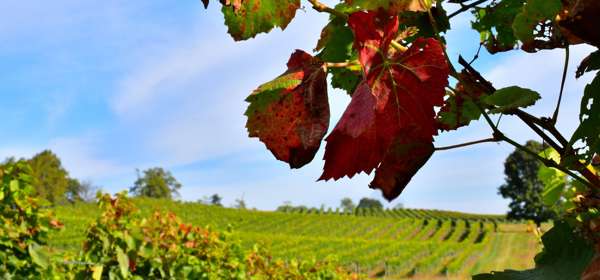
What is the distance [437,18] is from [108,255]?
4.59 meters

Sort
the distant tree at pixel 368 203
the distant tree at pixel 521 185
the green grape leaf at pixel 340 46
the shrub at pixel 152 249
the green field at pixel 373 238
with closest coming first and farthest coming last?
1. the green grape leaf at pixel 340 46
2. the shrub at pixel 152 249
3. the green field at pixel 373 238
4. the distant tree at pixel 521 185
5. the distant tree at pixel 368 203

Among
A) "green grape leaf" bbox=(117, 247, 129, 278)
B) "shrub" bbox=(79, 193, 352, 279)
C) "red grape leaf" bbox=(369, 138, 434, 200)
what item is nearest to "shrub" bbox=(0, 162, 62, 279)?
"shrub" bbox=(79, 193, 352, 279)

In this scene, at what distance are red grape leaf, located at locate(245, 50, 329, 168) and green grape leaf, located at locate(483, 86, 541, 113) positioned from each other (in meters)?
0.17

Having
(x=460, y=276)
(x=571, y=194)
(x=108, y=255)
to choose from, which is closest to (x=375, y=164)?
(x=571, y=194)

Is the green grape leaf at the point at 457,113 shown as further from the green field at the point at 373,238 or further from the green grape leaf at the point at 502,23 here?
the green field at the point at 373,238

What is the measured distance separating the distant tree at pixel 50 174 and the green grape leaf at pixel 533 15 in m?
65.3

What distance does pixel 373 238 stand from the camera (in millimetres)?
50906

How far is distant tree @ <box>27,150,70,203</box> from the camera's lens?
61.8 meters

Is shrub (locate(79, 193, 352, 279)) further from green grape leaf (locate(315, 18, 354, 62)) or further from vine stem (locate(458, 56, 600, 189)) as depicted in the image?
vine stem (locate(458, 56, 600, 189))

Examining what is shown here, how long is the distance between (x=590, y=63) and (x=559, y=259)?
32 cm

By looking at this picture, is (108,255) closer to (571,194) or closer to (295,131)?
(571,194)

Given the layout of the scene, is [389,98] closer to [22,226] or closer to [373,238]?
[22,226]

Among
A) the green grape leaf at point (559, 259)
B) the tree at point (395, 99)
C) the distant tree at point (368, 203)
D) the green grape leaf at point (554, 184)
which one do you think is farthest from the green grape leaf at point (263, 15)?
the distant tree at point (368, 203)

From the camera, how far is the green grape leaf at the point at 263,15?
0.69m
